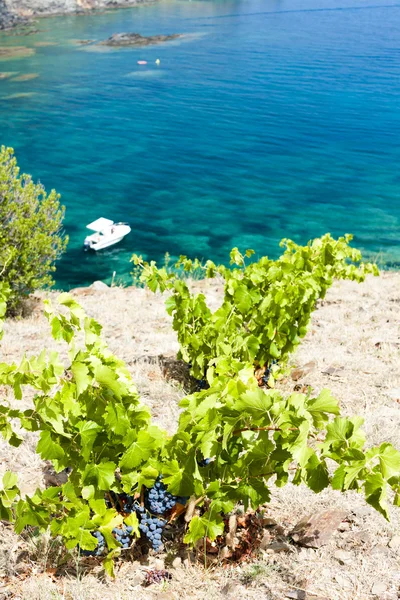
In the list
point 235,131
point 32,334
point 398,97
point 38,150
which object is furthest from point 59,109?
point 32,334

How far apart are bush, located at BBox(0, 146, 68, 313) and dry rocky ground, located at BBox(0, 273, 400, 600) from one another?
8.18 ft

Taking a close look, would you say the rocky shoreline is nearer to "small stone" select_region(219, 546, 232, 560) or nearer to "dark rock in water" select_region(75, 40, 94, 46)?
"dark rock in water" select_region(75, 40, 94, 46)

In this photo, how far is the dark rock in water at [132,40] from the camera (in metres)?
57.2

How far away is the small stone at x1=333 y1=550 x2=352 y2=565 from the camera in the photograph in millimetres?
3701

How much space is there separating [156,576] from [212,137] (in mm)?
32976

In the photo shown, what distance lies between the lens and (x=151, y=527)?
149 inches

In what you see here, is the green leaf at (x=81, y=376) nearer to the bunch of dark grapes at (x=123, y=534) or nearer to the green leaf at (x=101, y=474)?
the green leaf at (x=101, y=474)

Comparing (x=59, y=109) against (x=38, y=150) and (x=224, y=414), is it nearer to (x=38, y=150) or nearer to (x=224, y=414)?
(x=38, y=150)

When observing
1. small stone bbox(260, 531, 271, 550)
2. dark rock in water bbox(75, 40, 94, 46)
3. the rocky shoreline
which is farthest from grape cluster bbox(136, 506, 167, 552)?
the rocky shoreline

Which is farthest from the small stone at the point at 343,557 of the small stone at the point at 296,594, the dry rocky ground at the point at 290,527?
the small stone at the point at 296,594

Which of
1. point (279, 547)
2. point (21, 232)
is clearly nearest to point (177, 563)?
point (279, 547)

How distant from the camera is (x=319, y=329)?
811cm

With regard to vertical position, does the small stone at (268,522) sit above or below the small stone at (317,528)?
below

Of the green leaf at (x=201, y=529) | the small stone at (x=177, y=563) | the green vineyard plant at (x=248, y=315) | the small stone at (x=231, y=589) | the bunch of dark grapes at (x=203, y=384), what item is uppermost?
the green vineyard plant at (x=248, y=315)
